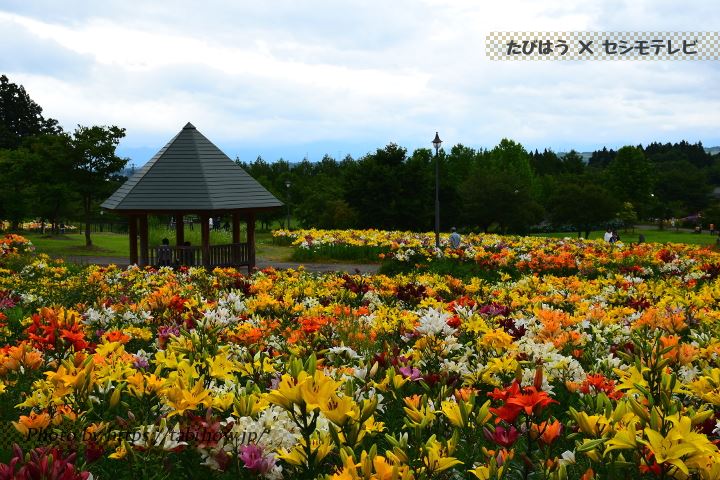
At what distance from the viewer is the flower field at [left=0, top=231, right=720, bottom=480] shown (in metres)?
2.18

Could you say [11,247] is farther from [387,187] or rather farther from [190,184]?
[387,187]

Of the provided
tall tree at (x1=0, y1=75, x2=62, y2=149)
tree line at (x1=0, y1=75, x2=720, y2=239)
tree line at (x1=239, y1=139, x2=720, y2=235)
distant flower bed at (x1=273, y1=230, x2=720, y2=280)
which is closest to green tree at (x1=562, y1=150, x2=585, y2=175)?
tree line at (x1=0, y1=75, x2=720, y2=239)

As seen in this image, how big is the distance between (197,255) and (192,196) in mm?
1802

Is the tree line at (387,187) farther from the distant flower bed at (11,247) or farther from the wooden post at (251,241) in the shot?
the distant flower bed at (11,247)

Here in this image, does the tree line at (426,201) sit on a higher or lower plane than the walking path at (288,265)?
higher

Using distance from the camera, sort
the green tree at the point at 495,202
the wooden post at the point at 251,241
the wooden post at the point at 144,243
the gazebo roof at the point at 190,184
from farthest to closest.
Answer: the green tree at the point at 495,202 < the wooden post at the point at 251,241 < the wooden post at the point at 144,243 < the gazebo roof at the point at 190,184

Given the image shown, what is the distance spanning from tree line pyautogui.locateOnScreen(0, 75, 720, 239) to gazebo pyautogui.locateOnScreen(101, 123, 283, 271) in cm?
740

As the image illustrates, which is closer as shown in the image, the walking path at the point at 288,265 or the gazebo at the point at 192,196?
the gazebo at the point at 192,196

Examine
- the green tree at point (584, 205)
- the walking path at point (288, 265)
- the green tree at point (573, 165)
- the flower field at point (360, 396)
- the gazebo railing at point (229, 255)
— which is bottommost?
the walking path at point (288, 265)

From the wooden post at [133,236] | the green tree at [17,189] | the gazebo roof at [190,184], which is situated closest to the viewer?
the gazebo roof at [190,184]

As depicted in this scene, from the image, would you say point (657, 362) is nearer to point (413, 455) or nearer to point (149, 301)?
point (413, 455)

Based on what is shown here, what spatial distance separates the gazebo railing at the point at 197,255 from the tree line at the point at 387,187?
26.1 feet

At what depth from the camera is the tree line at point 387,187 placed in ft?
101

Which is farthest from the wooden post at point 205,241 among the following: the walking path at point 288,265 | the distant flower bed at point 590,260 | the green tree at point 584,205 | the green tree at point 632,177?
the green tree at point 632,177
